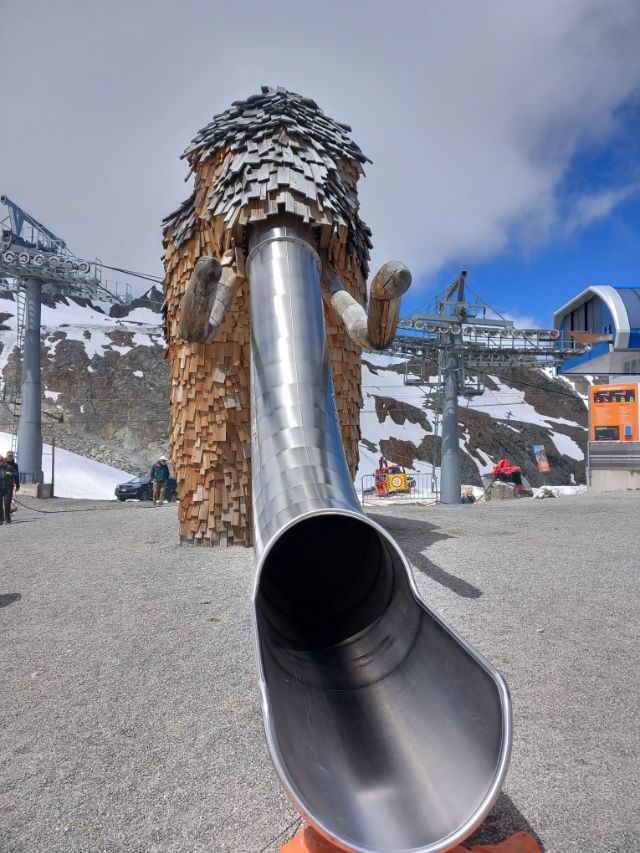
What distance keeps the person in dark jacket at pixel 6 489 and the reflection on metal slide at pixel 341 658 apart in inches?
339

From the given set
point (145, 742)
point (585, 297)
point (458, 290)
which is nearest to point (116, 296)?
point (458, 290)

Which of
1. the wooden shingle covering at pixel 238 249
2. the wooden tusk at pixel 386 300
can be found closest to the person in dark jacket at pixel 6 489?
the wooden shingle covering at pixel 238 249

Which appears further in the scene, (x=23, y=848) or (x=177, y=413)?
(x=177, y=413)

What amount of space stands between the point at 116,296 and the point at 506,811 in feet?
80.7

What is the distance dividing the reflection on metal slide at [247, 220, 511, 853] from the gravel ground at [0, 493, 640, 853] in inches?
15.6

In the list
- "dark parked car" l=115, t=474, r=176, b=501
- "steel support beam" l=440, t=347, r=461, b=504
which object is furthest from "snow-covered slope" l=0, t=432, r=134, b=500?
"steel support beam" l=440, t=347, r=461, b=504

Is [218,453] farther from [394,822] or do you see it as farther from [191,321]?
[394,822]

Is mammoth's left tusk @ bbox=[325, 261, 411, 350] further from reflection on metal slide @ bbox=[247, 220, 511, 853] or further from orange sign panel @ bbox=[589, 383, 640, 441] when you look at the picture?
orange sign panel @ bbox=[589, 383, 640, 441]

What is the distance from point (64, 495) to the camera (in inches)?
→ 781

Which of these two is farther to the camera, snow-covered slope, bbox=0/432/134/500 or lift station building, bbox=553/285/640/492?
snow-covered slope, bbox=0/432/134/500

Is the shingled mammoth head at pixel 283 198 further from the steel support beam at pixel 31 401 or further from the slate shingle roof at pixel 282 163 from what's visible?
the steel support beam at pixel 31 401

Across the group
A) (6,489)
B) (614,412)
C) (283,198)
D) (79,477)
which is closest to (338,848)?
(283,198)

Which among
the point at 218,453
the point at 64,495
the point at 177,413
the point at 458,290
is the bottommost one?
the point at 64,495

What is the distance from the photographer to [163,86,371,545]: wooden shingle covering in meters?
4.65
